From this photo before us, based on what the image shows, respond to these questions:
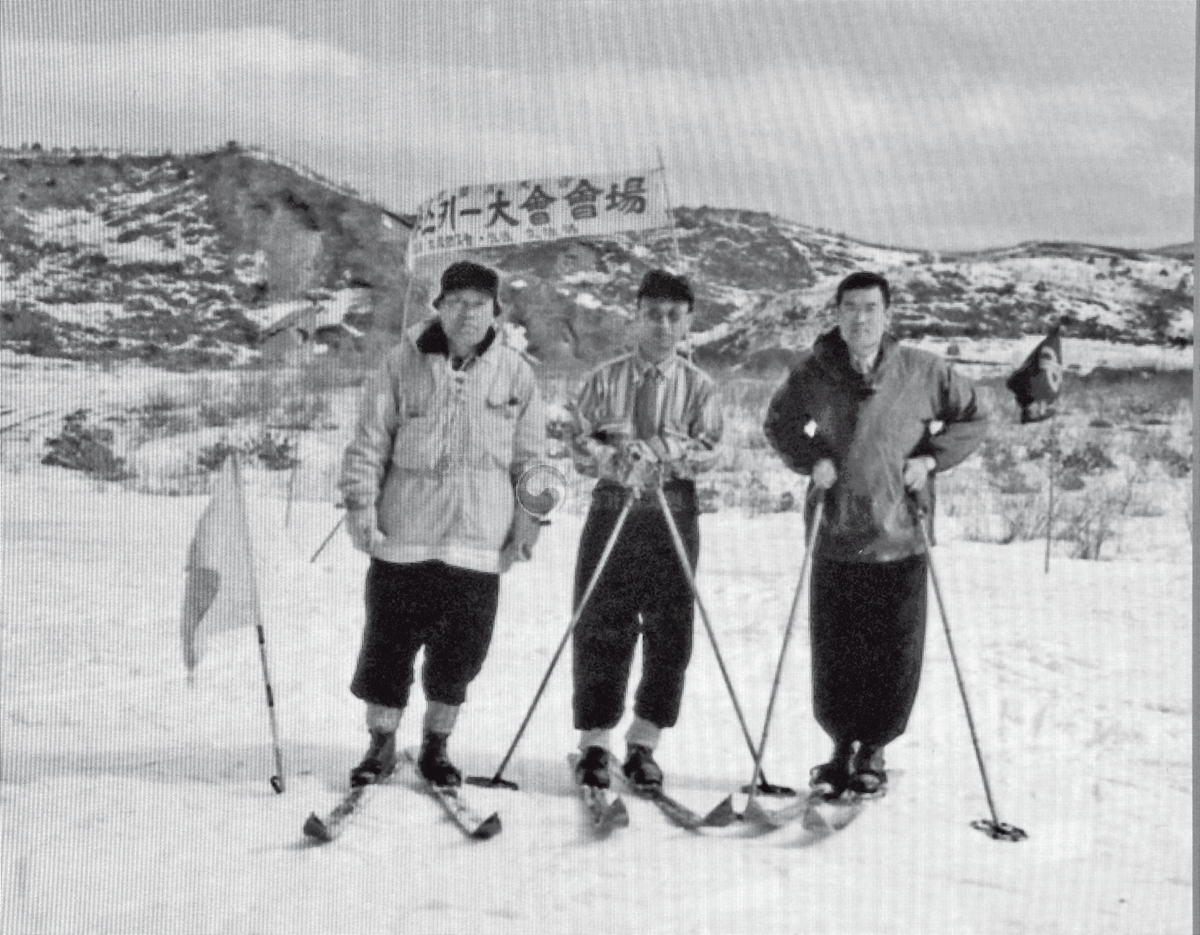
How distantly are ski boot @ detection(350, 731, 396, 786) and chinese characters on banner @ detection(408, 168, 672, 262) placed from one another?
2.87 ft

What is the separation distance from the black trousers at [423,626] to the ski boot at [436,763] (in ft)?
0.23

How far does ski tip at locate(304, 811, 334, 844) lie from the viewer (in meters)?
1.90

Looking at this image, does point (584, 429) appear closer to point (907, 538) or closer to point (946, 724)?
point (907, 538)

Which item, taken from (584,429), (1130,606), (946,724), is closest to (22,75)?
(584,429)

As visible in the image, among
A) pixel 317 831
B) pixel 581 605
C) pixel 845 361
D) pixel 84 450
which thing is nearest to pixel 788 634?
pixel 581 605

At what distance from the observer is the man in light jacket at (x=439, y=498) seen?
2.08 meters

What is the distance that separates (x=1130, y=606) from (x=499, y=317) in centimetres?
153

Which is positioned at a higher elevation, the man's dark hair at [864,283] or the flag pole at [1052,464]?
the man's dark hair at [864,283]

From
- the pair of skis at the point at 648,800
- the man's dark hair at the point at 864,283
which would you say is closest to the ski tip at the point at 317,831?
the pair of skis at the point at 648,800

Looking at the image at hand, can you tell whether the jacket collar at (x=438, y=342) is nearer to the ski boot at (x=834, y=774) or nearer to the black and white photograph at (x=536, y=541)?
the black and white photograph at (x=536, y=541)

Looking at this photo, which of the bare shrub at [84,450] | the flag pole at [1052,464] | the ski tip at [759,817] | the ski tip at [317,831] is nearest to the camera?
the ski tip at [317,831]

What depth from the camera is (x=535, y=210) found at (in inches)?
83.9

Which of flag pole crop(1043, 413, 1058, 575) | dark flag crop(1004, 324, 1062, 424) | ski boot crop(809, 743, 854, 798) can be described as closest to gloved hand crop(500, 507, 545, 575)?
ski boot crop(809, 743, 854, 798)

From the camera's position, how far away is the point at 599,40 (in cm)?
209
